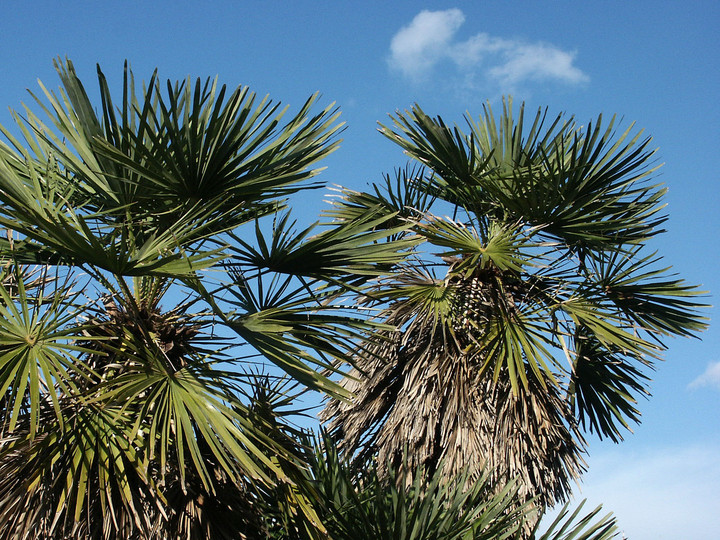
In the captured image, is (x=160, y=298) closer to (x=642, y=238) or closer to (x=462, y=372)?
(x=462, y=372)

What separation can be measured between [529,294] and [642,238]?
113cm

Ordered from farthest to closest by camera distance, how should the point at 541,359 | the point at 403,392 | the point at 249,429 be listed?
1. the point at 403,392
2. the point at 541,359
3. the point at 249,429

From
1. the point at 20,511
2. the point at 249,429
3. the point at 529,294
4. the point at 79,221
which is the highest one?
the point at 529,294

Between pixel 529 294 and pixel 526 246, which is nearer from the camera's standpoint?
pixel 526 246

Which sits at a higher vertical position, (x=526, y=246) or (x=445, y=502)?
(x=526, y=246)

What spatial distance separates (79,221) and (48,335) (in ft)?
1.89

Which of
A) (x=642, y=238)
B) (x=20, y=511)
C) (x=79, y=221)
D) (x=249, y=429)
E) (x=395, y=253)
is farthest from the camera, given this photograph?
(x=642, y=238)

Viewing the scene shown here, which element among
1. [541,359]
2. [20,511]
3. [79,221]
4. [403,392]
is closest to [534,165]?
[541,359]

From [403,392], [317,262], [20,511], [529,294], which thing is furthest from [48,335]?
[529,294]

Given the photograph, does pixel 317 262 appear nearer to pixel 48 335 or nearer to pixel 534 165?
pixel 48 335

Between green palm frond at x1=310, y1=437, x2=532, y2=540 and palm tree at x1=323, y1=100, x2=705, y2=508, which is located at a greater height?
palm tree at x1=323, y1=100, x2=705, y2=508

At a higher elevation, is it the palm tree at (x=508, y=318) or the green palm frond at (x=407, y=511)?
the palm tree at (x=508, y=318)

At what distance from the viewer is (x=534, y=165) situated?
645 cm

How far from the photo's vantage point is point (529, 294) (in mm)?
6359
